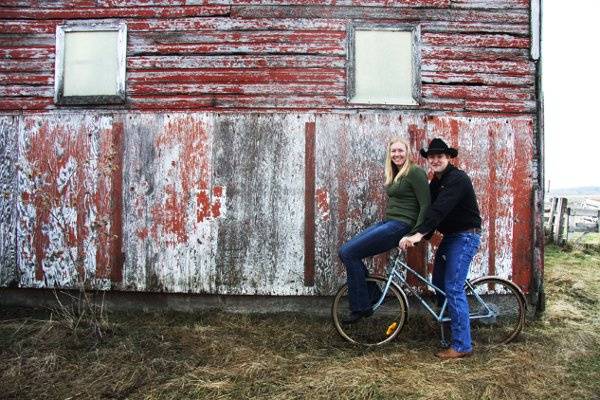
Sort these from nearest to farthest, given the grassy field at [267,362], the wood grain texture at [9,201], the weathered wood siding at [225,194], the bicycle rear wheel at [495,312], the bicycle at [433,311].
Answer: the grassy field at [267,362] → the bicycle at [433,311] → the bicycle rear wheel at [495,312] → the weathered wood siding at [225,194] → the wood grain texture at [9,201]

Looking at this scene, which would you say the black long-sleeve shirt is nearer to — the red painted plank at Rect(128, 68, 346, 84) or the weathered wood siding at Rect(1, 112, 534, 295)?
the weathered wood siding at Rect(1, 112, 534, 295)

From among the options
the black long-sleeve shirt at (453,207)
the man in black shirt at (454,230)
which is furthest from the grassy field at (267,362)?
the black long-sleeve shirt at (453,207)

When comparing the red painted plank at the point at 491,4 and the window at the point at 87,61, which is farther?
the window at the point at 87,61

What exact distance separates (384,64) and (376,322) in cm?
333

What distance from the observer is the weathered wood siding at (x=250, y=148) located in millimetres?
5711

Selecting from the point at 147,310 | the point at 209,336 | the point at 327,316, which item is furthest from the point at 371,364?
the point at 147,310

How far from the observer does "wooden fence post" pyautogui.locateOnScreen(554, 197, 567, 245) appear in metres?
11.2

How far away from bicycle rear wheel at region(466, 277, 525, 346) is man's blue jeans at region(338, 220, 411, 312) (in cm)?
120

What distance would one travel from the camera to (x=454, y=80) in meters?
5.87

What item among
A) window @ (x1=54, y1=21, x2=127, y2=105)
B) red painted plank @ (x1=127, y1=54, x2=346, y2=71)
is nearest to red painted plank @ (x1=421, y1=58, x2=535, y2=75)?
red painted plank @ (x1=127, y1=54, x2=346, y2=71)

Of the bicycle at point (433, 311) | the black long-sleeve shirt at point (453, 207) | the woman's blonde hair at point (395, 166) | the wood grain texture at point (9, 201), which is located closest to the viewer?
the black long-sleeve shirt at point (453, 207)

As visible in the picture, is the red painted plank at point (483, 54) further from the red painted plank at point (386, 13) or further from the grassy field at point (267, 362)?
the grassy field at point (267, 362)

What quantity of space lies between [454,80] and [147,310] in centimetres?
502

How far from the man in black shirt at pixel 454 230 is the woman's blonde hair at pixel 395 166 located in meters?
0.20
